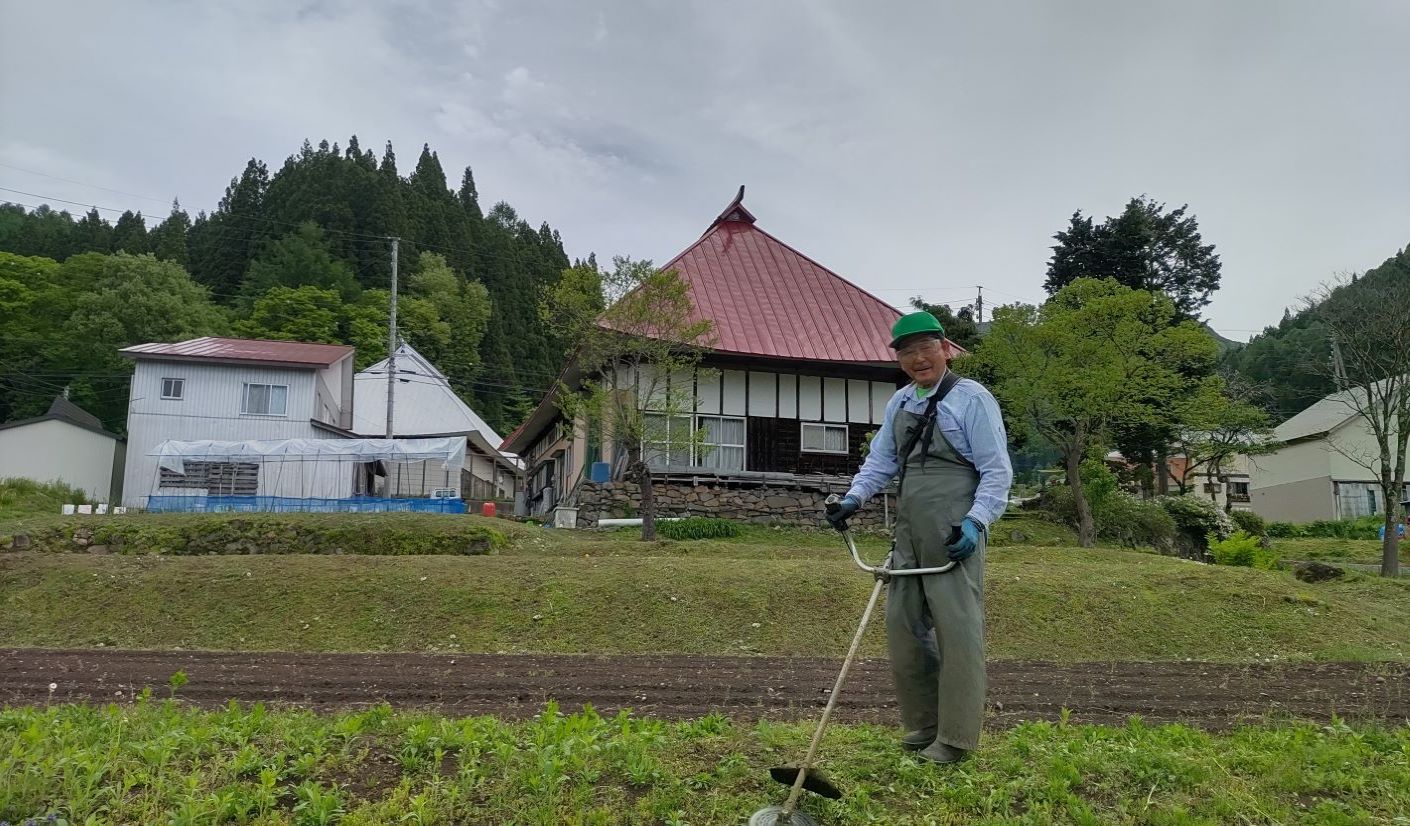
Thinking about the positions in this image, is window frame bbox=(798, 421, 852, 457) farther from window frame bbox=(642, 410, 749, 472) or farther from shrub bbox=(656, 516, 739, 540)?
shrub bbox=(656, 516, 739, 540)

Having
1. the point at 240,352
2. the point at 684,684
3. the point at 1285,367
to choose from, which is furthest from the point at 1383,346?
the point at 1285,367

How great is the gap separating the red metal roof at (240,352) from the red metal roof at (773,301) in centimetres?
1194

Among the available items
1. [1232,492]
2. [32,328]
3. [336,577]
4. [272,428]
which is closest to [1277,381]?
[1232,492]

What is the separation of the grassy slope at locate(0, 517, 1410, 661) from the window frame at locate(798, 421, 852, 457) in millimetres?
8651

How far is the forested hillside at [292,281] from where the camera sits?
149 ft

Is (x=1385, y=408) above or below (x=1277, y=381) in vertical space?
below

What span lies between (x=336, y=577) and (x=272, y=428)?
696 inches

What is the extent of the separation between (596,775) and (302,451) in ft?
72.8

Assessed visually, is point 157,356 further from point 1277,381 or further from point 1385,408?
point 1277,381

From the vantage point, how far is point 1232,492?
159ft

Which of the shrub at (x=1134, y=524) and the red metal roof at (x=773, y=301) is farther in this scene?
the red metal roof at (x=773, y=301)

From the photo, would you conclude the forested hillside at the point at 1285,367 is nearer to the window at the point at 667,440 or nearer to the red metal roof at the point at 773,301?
the red metal roof at the point at 773,301

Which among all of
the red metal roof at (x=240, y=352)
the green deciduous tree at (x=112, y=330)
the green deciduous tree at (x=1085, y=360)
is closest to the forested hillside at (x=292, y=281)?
the green deciduous tree at (x=112, y=330)

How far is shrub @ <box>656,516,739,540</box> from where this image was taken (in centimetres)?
1719
